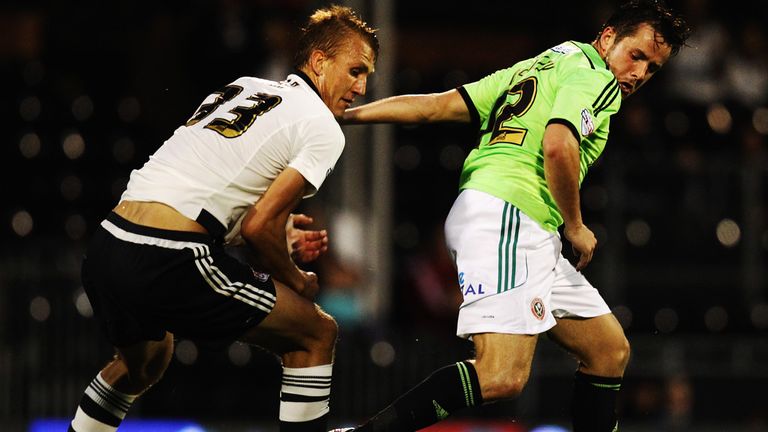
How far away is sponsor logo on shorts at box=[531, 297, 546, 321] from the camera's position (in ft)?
16.7

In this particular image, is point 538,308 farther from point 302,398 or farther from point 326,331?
point 302,398

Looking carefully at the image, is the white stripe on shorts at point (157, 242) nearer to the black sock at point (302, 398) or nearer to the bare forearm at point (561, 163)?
the black sock at point (302, 398)

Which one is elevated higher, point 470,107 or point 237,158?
point 470,107

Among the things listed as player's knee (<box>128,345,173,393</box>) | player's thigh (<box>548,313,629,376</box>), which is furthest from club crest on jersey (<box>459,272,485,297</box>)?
player's knee (<box>128,345,173,393</box>)

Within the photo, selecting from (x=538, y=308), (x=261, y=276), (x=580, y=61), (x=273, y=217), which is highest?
(x=580, y=61)

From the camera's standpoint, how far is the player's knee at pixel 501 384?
4.97 m

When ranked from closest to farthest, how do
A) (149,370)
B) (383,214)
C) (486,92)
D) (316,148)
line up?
(316,148), (149,370), (486,92), (383,214)

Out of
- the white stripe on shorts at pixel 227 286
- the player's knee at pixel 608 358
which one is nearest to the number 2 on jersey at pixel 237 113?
the white stripe on shorts at pixel 227 286

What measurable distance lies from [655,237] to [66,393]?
4499mm

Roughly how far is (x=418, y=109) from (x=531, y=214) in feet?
2.49

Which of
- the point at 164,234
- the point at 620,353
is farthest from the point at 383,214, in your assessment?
the point at 164,234

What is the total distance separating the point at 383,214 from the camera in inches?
395

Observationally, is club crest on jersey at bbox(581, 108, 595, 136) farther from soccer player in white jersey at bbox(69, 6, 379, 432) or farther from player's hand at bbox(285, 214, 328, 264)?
player's hand at bbox(285, 214, 328, 264)

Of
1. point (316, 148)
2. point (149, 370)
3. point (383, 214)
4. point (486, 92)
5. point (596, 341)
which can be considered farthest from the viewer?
point (383, 214)
